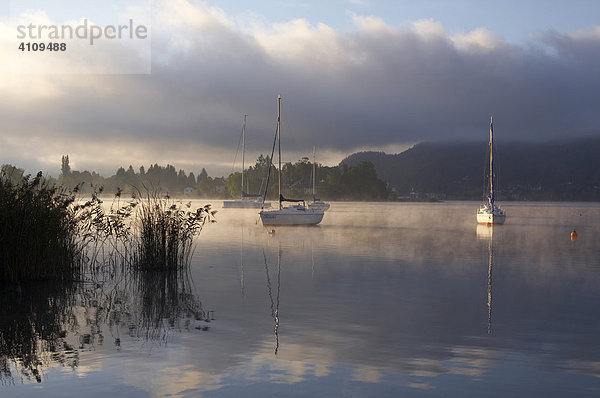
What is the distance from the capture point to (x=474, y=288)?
19.2m

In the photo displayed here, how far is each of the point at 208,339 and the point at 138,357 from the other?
1679 millimetres

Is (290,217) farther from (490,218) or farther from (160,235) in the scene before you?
(160,235)

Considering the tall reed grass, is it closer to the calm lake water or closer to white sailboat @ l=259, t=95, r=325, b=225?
the calm lake water

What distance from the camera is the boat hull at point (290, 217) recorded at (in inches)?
2119

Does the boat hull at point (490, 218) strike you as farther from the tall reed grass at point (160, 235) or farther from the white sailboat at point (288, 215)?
the tall reed grass at point (160, 235)

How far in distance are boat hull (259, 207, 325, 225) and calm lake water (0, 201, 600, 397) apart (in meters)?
30.1

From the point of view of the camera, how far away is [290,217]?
179ft

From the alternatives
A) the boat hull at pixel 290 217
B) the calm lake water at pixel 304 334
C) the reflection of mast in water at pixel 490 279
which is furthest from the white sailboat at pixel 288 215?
the calm lake water at pixel 304 334

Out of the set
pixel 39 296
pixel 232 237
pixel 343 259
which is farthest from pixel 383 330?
pixel 232 237

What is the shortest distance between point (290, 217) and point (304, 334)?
1677 inches

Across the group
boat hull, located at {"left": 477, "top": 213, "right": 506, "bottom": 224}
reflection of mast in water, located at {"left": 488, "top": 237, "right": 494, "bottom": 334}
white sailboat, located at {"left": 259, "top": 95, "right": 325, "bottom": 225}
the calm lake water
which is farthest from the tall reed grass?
boat hull, located at {"left": 477, "top": 213, "right": 506, "bottom": 224}

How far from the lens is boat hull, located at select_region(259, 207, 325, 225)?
2119 inches

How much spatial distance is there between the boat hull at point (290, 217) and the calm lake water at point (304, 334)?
98.8ft

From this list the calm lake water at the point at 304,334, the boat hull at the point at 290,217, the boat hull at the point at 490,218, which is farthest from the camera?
the boat hull at the point at 490,218
